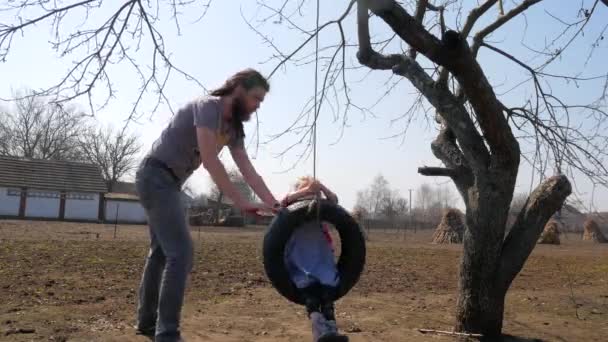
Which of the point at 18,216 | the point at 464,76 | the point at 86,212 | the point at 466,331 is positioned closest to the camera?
the point at 464,76

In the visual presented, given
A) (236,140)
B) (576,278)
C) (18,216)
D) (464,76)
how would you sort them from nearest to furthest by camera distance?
1. (236,140)
2. (464,76)
3. (576,278)
4. (18,216)

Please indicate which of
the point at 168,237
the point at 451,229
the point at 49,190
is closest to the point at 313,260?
the point at 168,237

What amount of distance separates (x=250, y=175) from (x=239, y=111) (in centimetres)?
46

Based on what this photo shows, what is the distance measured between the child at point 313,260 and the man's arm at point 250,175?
0.14m

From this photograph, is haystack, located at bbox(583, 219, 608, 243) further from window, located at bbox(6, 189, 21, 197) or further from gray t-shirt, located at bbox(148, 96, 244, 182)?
gray t-shirt, located at bbox(148, 96, 244, 182)

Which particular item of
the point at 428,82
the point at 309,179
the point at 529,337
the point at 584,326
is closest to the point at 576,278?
the point at 584,326

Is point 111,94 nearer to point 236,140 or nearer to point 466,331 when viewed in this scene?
point 236,140

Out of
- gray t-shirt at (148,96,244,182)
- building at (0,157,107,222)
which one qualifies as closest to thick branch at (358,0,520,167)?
gray t-shirt at (148,96,244,182)

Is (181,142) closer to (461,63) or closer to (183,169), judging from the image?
(183,169)

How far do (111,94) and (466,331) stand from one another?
3.63 meters

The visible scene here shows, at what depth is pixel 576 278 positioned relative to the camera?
36.2ft

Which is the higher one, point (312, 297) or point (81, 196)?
point (81, 196)

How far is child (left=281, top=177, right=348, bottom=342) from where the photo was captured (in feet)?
11.1

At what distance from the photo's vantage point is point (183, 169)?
370 cm
